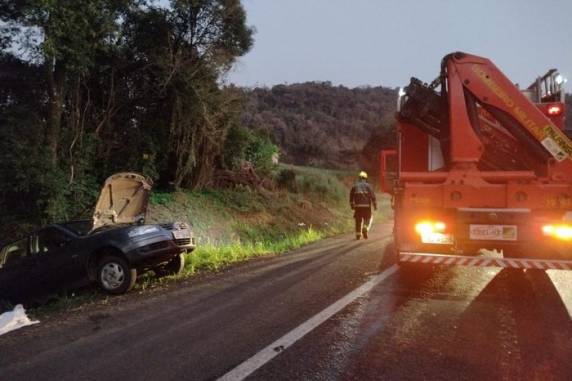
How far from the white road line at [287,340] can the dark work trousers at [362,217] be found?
20.2ft

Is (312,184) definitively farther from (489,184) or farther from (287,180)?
(489,184)

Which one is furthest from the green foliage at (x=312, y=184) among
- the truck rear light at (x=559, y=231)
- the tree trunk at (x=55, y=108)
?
the truck rear light at (x=559, y=231)

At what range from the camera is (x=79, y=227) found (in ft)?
28.0

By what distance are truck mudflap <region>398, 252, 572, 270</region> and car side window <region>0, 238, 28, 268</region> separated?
6.34m

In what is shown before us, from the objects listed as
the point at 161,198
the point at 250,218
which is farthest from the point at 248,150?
the point at 161,198

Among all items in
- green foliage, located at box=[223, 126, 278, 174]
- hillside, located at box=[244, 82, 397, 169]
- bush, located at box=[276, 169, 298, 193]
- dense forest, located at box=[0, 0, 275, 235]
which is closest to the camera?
dense forest, located at box=[0, 0, 275, 235]

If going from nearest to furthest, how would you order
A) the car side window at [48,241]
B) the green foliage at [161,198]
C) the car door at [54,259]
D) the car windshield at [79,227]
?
the car door at [54,259] < the car side window at [48,241] < the car windshield at [79,227] < the green foliage at [161,198]

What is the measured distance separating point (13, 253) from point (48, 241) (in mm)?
830

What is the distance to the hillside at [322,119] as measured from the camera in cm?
4712

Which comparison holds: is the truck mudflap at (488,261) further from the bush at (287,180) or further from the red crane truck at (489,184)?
the bush at (287,180)

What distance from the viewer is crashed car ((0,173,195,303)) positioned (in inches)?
298

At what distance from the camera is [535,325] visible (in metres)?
4.98

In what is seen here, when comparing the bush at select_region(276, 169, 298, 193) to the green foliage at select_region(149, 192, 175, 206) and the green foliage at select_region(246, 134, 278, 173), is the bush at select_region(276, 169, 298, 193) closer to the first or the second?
the green foliage at select_region(246, 134, 278, 173)

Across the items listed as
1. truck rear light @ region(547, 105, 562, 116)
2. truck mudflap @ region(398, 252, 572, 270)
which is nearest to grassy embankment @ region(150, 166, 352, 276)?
truck mudflap @ region(398, 252, 572, 270)
